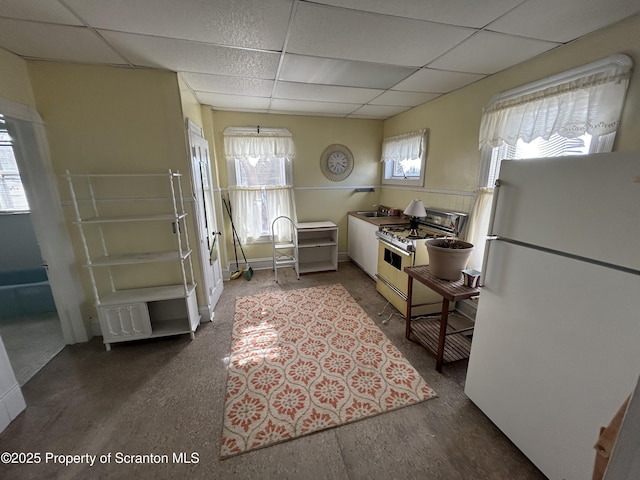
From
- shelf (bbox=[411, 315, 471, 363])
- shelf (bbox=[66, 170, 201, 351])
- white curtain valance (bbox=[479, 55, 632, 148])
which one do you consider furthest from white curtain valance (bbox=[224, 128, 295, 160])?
shelf (bbox=[411, 315, 471, 363])

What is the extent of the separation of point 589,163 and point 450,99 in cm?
210

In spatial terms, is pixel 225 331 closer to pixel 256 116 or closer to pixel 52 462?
pixel 52 462

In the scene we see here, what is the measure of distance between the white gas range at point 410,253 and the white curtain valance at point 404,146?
848 millimetres

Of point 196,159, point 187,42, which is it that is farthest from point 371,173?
point 187,42

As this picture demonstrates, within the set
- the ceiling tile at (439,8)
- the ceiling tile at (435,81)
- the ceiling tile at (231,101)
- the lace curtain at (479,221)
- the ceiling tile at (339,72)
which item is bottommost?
the lace curtain at (479,221)

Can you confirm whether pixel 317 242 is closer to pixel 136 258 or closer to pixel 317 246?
pixel 317 246

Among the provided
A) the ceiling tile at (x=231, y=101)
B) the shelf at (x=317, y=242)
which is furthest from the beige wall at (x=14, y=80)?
the shelf at (x=317, y=242)

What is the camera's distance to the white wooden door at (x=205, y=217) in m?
2.51

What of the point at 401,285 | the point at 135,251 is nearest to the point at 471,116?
the point at 401,285

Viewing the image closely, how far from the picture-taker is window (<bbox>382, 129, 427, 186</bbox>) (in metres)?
3.20

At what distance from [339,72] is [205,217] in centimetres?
206

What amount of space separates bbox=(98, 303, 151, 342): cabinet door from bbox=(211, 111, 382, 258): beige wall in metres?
1.81

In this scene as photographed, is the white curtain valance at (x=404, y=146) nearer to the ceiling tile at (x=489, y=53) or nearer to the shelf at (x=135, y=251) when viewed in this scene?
the ceiling tile at (x=489, y=53)

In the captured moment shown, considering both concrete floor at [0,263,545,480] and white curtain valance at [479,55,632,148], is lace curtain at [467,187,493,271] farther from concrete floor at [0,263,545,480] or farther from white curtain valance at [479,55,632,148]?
concrete floor at [0,263,545,480]
